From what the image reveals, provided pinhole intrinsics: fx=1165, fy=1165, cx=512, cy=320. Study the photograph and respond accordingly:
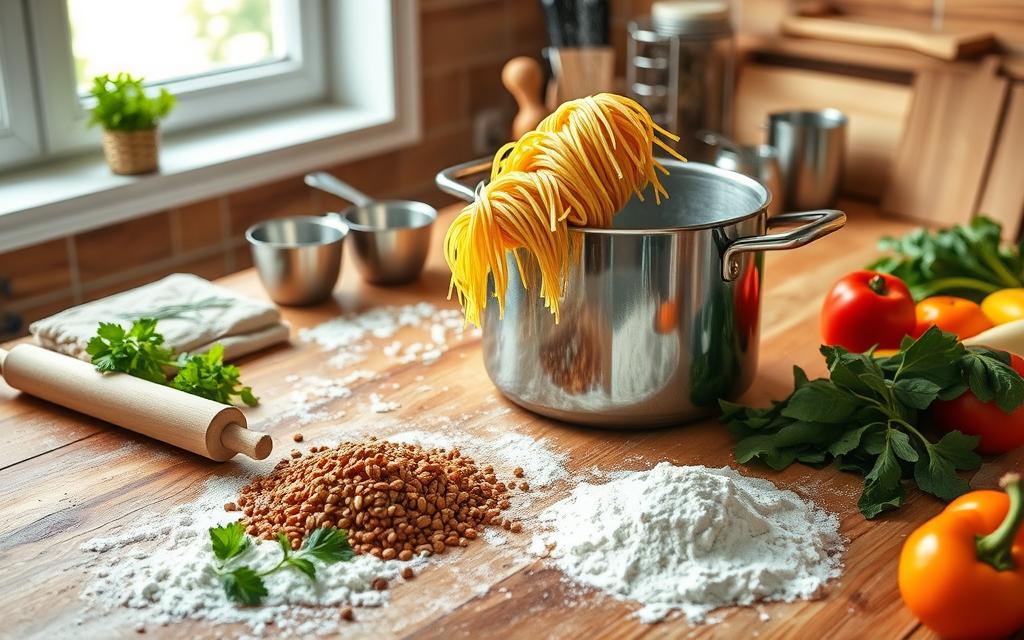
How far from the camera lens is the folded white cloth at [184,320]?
1376 millimetres

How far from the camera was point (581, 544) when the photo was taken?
3.33 feet

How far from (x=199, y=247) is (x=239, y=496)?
2.90 feet

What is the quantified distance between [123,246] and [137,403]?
67 cm

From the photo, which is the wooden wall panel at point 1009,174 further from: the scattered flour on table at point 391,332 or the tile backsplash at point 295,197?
the scattered flour on table at point 391,332

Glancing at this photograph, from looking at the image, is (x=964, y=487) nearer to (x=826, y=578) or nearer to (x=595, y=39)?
(x=826, y=578)

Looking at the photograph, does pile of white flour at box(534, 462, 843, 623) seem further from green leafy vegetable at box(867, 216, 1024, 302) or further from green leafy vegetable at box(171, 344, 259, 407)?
green leafy vegetable at box(867, 216, 1024, 302)

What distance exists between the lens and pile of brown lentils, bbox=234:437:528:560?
1038 millimetres

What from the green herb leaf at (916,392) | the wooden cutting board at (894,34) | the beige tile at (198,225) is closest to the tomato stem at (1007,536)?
the green herb leaf at (916,392)

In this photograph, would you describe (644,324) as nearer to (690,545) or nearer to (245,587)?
(690,545)

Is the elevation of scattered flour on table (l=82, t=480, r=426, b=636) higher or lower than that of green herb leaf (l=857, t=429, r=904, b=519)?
lower

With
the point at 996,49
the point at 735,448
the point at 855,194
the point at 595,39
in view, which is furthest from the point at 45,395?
the point at 996,49

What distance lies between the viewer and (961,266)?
1.54m

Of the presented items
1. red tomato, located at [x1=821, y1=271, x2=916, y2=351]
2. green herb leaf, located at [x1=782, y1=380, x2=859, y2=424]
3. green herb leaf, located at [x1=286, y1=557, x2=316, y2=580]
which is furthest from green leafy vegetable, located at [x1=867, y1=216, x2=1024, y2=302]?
green herb leaf, located at [x1=286, y1=557, x2=316, y2=580]

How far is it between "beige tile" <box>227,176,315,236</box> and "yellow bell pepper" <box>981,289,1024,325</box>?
44.9 inches
